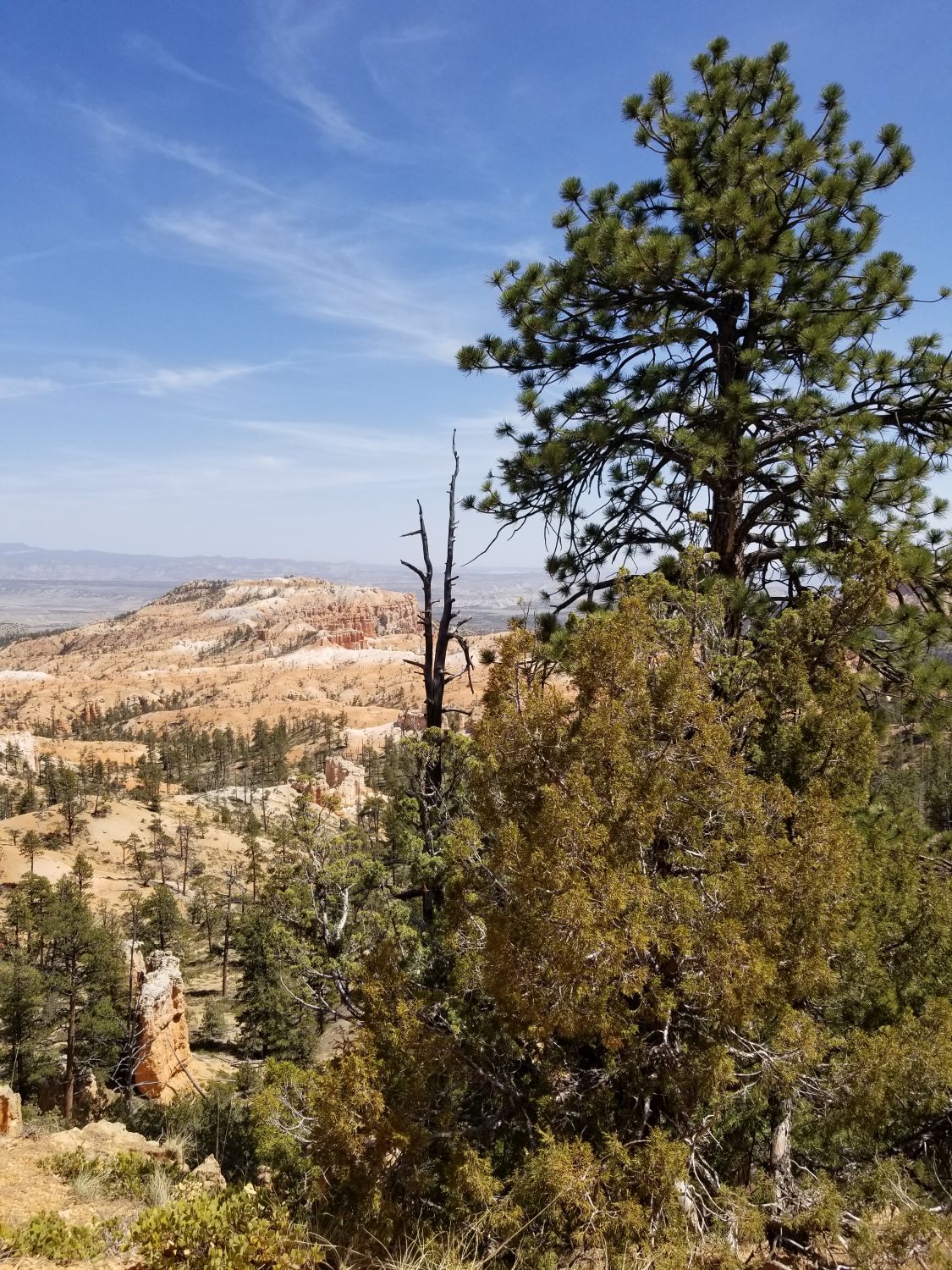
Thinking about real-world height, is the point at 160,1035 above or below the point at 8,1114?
below

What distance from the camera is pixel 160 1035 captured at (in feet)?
91.1

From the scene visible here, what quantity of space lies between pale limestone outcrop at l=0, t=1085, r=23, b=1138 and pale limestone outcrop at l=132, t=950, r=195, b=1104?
49.4 ft

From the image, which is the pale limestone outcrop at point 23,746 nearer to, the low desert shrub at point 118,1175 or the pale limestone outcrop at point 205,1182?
the pale limestone outcrop at point 205,1182

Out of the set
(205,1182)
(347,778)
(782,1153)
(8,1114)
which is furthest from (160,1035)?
(347,778)

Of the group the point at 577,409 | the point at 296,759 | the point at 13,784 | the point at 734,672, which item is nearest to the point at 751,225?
the point at 577,409

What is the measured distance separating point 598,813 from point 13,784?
85.1 metres

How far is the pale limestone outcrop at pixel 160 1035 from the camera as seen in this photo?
27.2 metres

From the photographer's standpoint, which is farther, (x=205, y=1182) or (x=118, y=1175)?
(x=118, y=1175)

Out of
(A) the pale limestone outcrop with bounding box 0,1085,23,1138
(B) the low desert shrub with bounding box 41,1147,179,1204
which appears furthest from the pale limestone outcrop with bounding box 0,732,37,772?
(B) the low desert shrub with bounding box 41,1147,179,1204

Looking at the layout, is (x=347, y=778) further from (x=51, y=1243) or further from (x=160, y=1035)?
(x=51, y=1243)

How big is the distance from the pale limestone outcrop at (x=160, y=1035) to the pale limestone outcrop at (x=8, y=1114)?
1506cm

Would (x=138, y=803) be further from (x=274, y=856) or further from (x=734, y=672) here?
(x=734, y=672)

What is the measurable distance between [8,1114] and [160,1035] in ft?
56.0

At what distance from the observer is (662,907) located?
404cm
